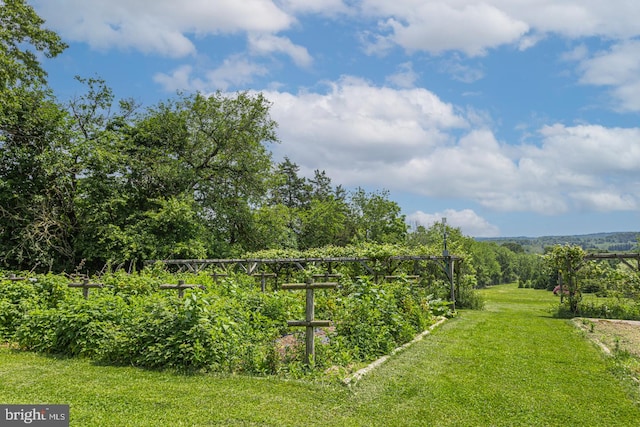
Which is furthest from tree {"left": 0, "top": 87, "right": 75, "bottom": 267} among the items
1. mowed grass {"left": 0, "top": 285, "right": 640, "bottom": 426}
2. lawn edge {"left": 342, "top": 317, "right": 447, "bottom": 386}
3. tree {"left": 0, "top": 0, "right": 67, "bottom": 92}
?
lawn edge {"left": 342, "top": 317, "right": 447, "bottom": 386}

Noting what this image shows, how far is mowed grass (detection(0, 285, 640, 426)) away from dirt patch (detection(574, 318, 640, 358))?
4.77 feet

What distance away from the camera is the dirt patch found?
8.21 metres

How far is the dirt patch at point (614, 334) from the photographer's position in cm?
821

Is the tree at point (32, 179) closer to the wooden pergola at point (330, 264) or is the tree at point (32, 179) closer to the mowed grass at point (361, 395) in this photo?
the wooden pergola at point (330, 264)

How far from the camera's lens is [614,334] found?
9.98 metres

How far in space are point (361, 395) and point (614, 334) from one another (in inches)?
311

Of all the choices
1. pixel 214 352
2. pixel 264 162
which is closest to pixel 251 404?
pixel 214 352

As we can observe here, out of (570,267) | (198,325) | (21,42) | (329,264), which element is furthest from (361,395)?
(21,42)

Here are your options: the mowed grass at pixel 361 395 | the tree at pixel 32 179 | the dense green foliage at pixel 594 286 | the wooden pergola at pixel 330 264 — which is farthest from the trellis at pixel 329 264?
the mowed grass at pixel 361 395

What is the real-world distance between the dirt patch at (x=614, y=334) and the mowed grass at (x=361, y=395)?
1.45 meters

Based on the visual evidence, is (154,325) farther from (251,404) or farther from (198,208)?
(198,208)

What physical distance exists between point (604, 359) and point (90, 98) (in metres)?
23.5

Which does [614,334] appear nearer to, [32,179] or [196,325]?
[196,325]

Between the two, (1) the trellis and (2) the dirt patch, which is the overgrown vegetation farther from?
(1) the trellis
